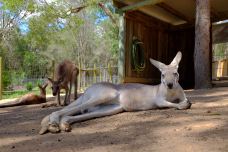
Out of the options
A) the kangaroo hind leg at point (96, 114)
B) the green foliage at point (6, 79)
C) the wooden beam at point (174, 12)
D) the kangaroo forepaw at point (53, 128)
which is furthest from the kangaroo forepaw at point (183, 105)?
the green foliage at point (6, 79)

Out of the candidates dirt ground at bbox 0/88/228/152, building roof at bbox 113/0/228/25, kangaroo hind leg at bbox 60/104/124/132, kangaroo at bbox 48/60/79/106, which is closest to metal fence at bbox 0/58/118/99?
building roof at bbox 113/0/228/25

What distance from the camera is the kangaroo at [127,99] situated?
5.09 metres

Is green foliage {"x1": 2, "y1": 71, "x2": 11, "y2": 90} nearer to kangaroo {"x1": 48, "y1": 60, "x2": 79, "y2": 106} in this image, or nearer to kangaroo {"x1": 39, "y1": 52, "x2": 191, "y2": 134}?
kangaroo {"x1": 48, "y1": 60, "x2": 79, "y2": 106}

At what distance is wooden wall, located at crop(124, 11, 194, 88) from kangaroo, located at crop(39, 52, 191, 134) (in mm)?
7298

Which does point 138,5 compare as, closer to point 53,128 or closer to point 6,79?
point 53,128

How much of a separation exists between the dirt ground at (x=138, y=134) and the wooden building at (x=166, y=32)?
15.5 ft

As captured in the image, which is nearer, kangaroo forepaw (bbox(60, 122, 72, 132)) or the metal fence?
kangaroo forepaw (bbox(60, 122, 72, 132))

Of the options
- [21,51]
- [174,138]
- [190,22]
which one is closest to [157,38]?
[190,22]

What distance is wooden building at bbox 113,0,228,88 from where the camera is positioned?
973 cm

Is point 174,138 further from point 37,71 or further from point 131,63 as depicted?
point 37,71

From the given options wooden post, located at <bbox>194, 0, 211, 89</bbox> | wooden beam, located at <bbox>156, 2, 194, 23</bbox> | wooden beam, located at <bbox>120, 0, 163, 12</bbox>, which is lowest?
wooden post, located at <bbox>194, 0, 211, 89</bbox>

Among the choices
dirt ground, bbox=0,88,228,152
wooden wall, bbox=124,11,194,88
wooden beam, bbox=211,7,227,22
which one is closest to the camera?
dirt ground, bbox=0,88,228,152

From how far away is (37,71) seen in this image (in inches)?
839

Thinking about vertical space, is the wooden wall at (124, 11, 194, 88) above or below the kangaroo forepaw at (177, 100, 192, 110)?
above
